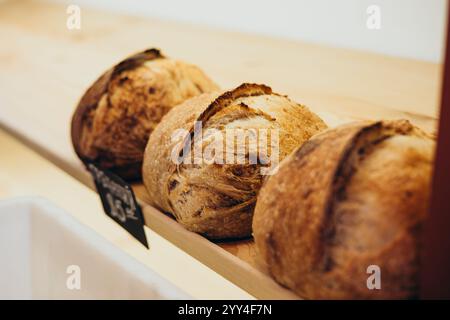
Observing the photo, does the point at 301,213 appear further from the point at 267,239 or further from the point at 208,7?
the point at 208,7

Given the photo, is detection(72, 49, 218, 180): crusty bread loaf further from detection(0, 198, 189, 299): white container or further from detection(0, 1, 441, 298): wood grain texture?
detection(0, 198, 189, 299): white container

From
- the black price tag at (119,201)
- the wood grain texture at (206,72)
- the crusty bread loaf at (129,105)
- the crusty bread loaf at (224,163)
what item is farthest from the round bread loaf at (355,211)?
the crusty bread loaf at (129,105)

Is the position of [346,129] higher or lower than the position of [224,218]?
higher

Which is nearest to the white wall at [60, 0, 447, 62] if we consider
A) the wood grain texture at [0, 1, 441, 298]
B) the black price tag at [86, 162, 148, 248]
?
the wood grain texture at [0, 1, 441, 298]

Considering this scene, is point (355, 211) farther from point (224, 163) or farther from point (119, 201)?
point (119, 201)

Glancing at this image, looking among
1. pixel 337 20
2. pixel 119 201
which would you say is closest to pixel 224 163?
pixel 119 201
